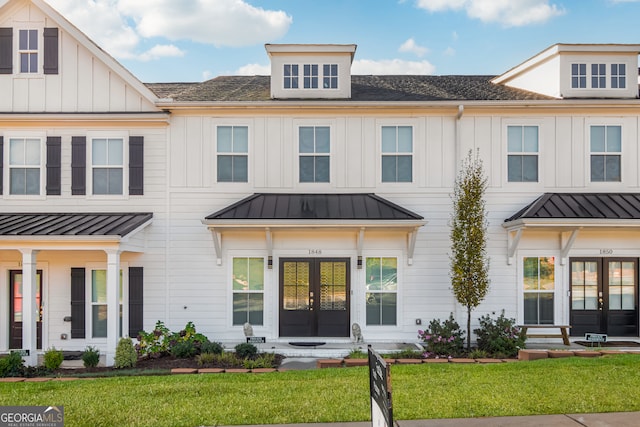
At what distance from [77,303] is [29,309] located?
1821mm

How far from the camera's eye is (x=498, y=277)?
44.1ft

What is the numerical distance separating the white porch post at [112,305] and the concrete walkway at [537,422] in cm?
645

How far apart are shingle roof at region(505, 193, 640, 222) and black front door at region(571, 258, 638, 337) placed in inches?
62.6

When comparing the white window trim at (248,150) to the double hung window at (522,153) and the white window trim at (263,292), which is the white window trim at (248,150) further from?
the double hung window at (522,153)

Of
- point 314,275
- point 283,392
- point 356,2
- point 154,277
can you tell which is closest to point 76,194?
point 154,277

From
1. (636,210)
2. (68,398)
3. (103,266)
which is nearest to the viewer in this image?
(68,398)

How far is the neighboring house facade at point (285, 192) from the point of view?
13.4 m

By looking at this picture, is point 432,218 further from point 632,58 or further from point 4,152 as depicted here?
point 4,152

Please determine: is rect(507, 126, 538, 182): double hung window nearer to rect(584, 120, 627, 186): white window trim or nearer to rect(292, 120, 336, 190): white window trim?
rect(584, 120, 627, 186): white window trim

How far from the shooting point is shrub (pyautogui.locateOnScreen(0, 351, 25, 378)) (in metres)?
10.3

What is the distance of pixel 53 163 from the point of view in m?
13.6

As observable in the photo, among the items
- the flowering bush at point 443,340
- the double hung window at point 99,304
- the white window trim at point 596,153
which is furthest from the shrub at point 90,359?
the white window trim at point 596,153

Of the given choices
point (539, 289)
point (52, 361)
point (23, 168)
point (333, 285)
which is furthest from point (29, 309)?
point (539, 289)

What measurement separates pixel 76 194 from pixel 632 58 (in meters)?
15.7
